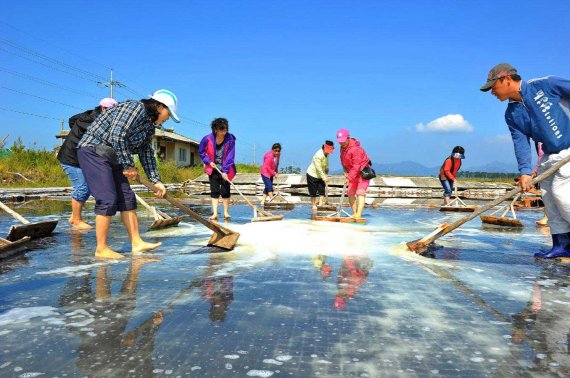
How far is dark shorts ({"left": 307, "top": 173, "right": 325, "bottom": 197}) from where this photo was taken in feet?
31.5

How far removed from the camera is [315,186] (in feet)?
31.6

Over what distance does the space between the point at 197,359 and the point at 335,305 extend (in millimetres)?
922

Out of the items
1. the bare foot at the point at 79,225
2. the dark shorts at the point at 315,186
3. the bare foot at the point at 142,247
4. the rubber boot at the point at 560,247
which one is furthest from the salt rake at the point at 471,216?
the dark shorts at the point at 315,186

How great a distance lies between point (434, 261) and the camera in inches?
147

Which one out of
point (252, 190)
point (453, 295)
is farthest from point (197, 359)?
point (252, 190)

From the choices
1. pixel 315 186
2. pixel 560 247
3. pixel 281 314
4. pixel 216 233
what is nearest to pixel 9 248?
pixel 216 233

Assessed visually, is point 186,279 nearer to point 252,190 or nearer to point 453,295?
point 453,295

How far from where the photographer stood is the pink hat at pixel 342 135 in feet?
23.0

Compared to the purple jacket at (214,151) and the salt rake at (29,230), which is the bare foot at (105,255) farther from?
A: the purple jacket at (214,151)

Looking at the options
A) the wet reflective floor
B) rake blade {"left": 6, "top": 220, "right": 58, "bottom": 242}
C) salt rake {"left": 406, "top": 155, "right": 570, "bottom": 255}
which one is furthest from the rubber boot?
rake blade {"left": 6, "top": 220, "right": 58, "bottom": 242}

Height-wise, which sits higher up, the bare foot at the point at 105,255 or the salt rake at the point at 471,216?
the salt rake at the point at 471,216

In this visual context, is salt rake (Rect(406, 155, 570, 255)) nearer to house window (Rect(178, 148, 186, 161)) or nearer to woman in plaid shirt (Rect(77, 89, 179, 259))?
woman in plaid shirt (Rect(77, 89, 179, 259))

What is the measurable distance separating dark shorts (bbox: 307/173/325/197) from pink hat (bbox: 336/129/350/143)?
2.51 m

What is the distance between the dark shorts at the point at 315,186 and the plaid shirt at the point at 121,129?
5991 mm
